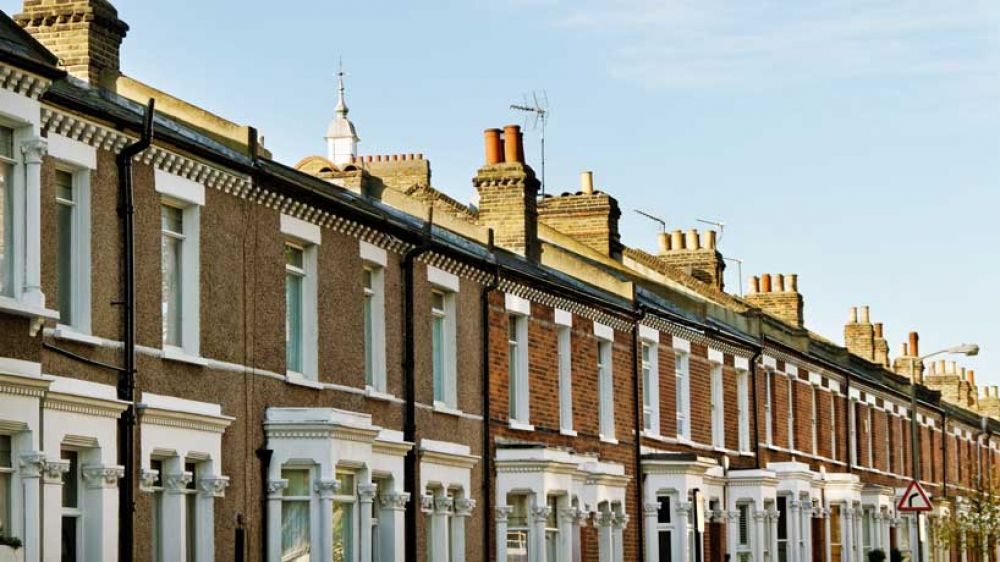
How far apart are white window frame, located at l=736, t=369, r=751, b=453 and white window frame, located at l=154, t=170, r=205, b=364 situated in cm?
2372

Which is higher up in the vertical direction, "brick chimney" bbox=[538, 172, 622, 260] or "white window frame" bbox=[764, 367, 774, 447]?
"brick chimney" bbox=[538, 172, 622, 260]

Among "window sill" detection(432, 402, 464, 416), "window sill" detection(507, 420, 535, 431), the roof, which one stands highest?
the roof

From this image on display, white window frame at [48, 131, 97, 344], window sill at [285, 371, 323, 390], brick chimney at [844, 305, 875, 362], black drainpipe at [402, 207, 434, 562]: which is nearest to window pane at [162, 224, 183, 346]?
white window frame at [48, 131, 97, 344]

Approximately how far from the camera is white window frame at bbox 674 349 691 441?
42.4m

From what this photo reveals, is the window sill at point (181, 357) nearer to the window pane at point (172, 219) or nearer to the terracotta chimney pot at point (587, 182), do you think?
the window pane at point (172, 219)

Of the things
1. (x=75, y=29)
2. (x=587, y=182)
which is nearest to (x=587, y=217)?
(x=587, y=182)

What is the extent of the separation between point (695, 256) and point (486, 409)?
2343 centimetres

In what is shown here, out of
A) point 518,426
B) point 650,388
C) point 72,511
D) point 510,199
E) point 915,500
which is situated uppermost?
point 510,199

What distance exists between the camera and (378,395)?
29.2 metres

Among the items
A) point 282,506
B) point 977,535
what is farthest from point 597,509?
point 977,535

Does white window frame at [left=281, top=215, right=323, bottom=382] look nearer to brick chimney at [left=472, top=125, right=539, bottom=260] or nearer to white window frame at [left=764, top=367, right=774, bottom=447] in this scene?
brick chimney at [left=472, top=125, right=539, bottom=260]

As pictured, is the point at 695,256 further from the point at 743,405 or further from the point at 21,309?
the point at 21,309

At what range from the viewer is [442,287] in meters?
32.2

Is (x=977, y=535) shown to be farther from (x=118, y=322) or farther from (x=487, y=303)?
(x=118, y=322)
